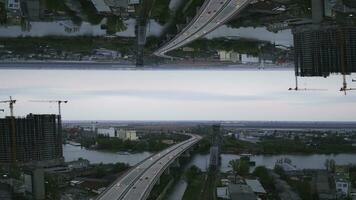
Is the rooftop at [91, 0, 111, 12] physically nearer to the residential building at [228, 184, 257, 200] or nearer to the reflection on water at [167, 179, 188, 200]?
the residential building at [228, 184, 257, 200]

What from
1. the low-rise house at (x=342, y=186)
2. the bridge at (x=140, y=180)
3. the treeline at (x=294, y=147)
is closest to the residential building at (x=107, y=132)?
the bridge at (x=140, y=180)

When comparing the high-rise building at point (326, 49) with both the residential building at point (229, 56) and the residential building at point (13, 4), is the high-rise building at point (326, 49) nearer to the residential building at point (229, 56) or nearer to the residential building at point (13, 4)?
the residential building at point (229, 56)

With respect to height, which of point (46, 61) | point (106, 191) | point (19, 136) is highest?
point (46, 61)

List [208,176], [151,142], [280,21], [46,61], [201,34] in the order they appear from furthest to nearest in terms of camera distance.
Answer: [151,142] → [208,176] → [46,61] → [201,34] → [280,21]

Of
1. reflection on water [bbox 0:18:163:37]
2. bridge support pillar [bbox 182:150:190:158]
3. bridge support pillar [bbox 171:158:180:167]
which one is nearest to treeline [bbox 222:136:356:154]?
bridge support pillar [bbox 182:150:190:158]

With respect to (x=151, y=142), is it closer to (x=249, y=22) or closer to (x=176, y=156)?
(x=176, y=156)

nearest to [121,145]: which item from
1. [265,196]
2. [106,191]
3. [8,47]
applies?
[106,191]

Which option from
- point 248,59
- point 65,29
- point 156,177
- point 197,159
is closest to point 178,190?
point 156,177
